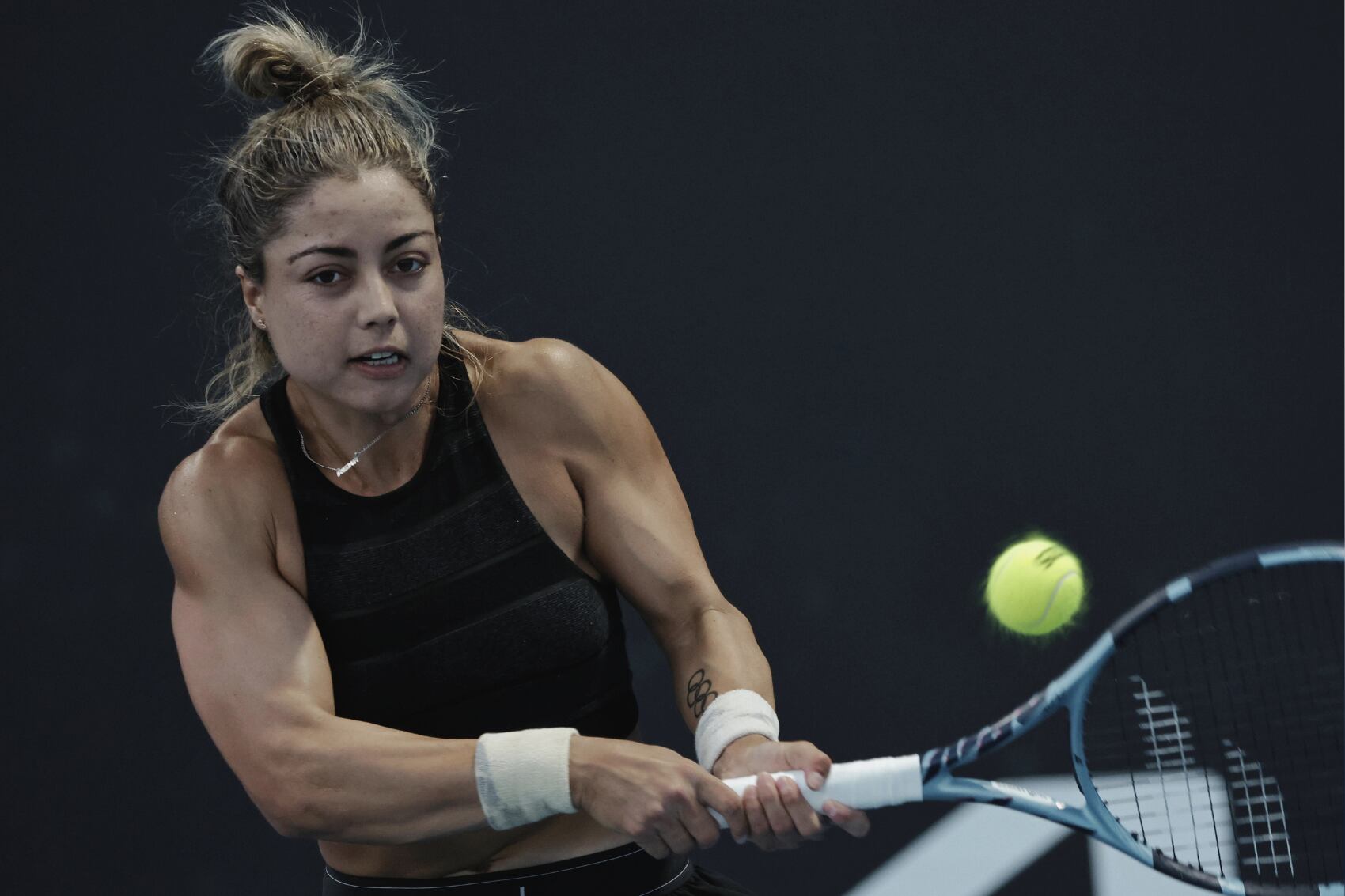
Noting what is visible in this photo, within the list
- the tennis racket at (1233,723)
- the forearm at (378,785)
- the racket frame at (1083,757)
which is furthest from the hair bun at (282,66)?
the tennis racket at (1233,723)

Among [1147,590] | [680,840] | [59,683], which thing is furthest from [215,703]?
[1147,590]

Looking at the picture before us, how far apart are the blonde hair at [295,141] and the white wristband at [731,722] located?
469 mm

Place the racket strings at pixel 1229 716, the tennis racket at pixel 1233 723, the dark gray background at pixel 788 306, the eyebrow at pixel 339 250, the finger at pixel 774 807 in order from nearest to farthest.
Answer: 1. the finger at pixel 774 807
2. the eyebrow at pixel 339 250
3. the tennis racket at pixel 1233 723
4. the racket strings at pixel 1229 716
5. the dark gray background at pixel 788 306

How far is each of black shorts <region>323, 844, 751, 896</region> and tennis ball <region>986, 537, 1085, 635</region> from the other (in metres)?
1.28

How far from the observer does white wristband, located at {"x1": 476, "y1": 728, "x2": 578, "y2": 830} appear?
1475 millimetres

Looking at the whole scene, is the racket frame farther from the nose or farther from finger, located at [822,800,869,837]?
the nose

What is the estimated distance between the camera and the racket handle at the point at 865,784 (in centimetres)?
147

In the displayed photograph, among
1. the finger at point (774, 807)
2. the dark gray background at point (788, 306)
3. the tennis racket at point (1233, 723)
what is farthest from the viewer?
the dark gray background at point (788, 306)

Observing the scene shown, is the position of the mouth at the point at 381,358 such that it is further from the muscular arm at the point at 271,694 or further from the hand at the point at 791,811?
the hand at the point at 791,811

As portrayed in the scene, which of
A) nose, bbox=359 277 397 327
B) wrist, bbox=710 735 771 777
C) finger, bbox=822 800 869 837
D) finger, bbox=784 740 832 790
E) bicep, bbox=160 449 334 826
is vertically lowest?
finger, bbox=822 800 869 837

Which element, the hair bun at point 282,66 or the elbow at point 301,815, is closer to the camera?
the elbow at point 301,815

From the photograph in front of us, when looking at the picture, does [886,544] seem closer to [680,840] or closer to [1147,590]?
[1147,590]

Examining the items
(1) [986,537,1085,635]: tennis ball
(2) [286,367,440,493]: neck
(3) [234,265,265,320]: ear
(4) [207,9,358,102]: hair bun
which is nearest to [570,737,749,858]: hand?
(2) [286,367,440,493]: neck

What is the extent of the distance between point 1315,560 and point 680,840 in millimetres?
666
